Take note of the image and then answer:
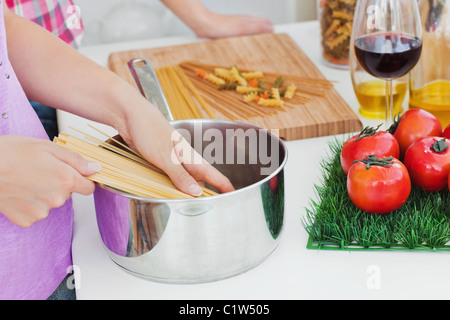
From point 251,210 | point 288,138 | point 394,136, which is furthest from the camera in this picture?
point 288,138

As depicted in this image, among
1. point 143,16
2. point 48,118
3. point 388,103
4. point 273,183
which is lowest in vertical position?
point 143,16

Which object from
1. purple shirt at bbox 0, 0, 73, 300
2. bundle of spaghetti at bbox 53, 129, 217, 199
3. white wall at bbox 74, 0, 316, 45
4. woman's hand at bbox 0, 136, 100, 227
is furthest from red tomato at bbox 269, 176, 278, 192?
white wall at bbox 74, 0, 316, 45

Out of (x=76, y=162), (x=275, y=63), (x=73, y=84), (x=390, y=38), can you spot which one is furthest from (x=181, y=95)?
(x=76, y=162)

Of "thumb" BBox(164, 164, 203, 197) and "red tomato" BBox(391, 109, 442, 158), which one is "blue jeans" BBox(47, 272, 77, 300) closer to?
"thumb" BBox(164, 164, 203, 197)

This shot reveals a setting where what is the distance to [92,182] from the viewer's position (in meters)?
0.72

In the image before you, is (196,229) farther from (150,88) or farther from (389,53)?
(389,53)

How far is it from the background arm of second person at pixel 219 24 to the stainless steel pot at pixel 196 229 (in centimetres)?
86

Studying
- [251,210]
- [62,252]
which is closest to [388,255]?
[251,210]

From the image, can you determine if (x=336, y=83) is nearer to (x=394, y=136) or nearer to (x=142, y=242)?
(x=394, y=136)

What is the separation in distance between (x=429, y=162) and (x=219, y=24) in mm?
928

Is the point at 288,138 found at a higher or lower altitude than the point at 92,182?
lower

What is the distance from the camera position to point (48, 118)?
1.36 m

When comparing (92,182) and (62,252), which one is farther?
(62,252)

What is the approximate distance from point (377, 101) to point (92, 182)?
0.65 m
